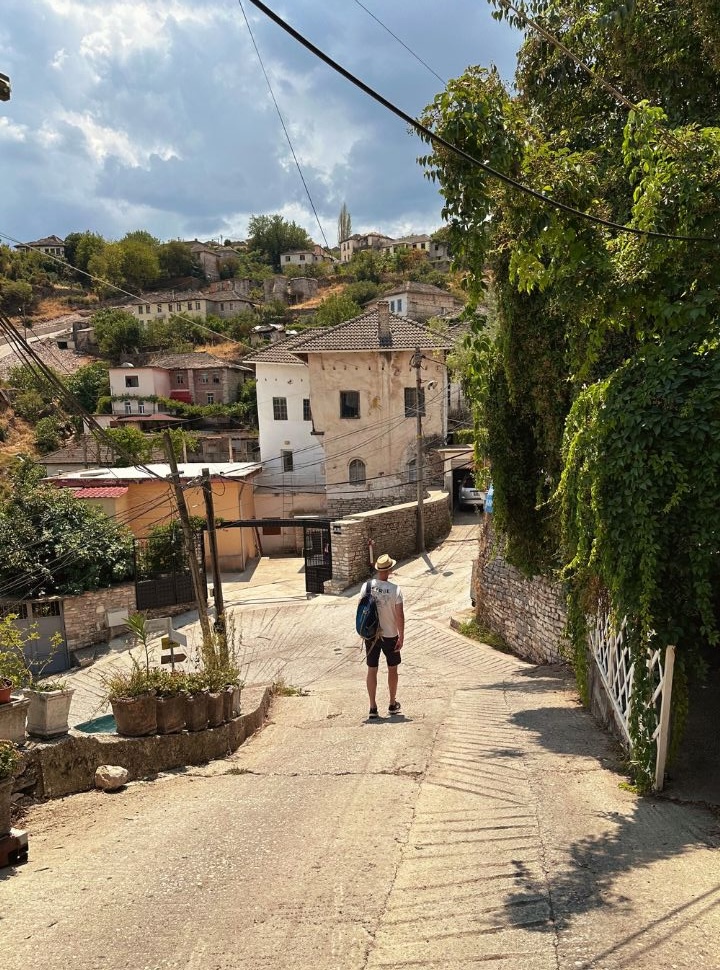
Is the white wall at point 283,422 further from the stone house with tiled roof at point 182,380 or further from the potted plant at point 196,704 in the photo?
the potted plant at point 196,704

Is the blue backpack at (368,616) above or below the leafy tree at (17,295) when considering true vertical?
below

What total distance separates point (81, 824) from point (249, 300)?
88210mm

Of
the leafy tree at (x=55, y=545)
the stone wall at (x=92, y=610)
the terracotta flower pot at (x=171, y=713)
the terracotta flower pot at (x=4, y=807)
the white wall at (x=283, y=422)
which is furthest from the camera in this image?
the white wall at (x=283, y=422)

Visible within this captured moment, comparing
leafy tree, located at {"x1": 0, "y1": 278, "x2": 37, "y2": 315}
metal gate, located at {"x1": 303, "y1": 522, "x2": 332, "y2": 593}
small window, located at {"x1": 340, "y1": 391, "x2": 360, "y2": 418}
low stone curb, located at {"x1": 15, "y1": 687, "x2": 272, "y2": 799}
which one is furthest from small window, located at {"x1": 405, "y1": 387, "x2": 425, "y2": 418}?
leafy tree, located at {"x1": 0, "y1": 278, "x2": 37, "y2": 315}

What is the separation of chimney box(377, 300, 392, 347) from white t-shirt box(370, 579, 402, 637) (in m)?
26.4

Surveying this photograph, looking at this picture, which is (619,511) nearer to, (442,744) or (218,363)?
(442,744)

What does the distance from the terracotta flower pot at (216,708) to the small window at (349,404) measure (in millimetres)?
26469

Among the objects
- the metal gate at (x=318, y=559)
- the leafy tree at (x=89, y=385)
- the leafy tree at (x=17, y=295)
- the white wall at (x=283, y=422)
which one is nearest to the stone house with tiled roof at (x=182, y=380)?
the leafy tree at (x=89, y=385)

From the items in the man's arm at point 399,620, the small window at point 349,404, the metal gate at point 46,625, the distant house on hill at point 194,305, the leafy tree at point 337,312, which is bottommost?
the metal gate at point 46,625

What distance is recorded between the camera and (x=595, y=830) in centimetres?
449

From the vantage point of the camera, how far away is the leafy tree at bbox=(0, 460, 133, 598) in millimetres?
20344

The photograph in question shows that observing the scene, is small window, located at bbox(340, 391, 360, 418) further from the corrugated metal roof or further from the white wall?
the corrugated metal roof

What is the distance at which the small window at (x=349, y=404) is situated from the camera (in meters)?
A: 33.6

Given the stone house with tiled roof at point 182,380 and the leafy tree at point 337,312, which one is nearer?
the stone house with tiled roof at point 182,380
